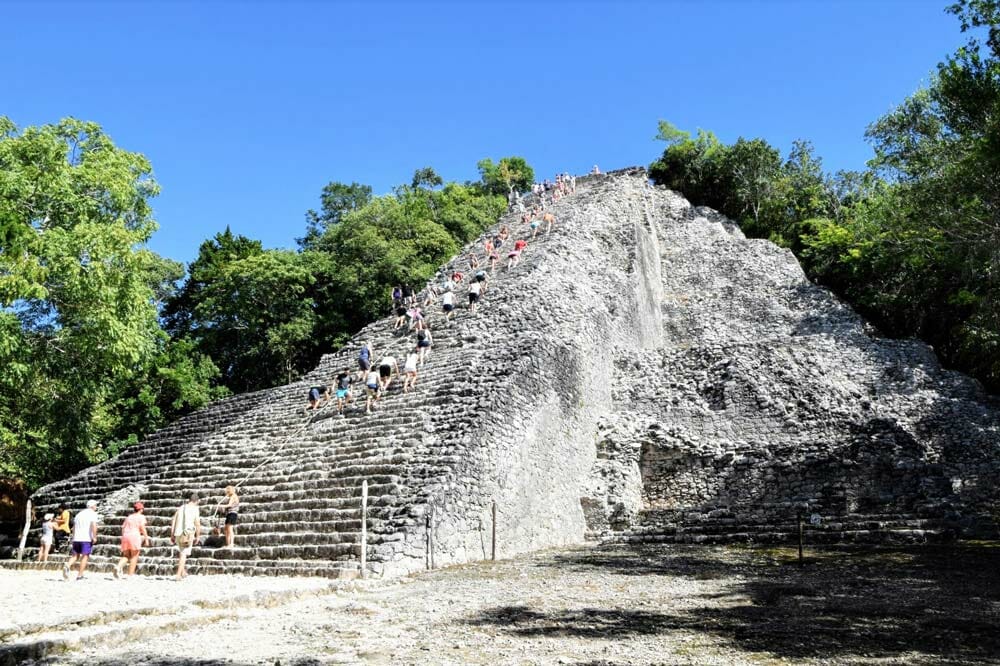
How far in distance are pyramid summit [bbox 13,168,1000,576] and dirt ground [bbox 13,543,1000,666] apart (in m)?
1.78

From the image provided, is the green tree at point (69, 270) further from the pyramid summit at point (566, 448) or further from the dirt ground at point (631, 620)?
the dirt ground at point (631, 620)

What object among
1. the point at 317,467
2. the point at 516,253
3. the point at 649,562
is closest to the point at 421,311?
the point at 516,253

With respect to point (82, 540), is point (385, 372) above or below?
above

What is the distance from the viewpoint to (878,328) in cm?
2320

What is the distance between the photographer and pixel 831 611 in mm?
6480

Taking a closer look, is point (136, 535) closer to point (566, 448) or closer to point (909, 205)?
point (566, 448)

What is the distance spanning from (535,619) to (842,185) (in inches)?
1231

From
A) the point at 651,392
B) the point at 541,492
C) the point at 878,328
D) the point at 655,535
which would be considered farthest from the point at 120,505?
the point at 878,328

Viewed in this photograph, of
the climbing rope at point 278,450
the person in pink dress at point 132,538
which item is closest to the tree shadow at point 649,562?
the climbing rope at point 278,450

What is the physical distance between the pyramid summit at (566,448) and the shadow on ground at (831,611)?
2260 millimetres

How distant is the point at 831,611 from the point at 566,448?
322 inches

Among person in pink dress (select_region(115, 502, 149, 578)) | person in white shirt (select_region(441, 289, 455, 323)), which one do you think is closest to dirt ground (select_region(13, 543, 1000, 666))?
person in pink dress (select_region(115, 502, 149, 578))

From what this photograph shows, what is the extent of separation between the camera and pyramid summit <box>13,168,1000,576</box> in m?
10.9

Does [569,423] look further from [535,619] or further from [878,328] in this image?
[878,328]
